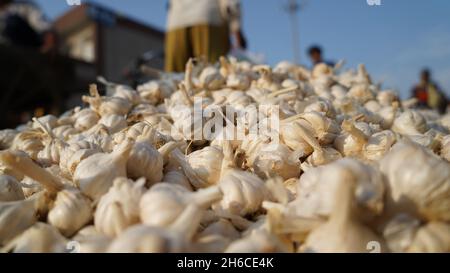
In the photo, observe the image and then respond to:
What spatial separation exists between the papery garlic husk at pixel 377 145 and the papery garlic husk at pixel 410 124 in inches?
13.0

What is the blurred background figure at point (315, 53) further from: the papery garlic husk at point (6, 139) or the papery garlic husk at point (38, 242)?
the papery garlic husk at point (38, 242)

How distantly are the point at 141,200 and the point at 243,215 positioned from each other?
266 mm

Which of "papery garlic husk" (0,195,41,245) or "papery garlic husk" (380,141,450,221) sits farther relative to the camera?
"papery garlic husk" (0,195,41,245)

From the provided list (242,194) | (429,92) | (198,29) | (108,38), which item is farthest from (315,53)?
(108,38)

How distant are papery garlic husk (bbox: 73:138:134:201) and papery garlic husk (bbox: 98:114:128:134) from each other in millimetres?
455

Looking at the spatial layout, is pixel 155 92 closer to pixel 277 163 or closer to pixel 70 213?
pixel 277 163

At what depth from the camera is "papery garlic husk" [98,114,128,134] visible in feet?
4.23

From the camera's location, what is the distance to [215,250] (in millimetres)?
632

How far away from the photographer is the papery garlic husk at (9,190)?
33.1 inches

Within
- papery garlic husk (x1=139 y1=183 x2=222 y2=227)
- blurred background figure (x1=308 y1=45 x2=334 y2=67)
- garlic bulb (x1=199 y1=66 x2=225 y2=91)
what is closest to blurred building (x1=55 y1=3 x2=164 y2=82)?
blurred background figure (x1=308 y1=45 x2=334 y2=67)

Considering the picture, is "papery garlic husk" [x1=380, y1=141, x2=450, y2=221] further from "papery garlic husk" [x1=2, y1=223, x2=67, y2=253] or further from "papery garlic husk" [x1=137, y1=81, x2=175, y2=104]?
"papery garlic husk" [x1=137, y1=81, x2=175, y2=104]
